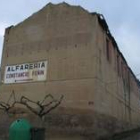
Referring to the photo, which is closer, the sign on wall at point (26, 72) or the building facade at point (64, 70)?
the building facade at point (64, 70)

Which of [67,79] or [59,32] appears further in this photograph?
[59,32]

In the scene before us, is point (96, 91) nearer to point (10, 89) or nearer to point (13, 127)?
point (10, 89)

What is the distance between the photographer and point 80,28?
65.7 ft

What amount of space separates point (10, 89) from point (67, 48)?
5.38 meters

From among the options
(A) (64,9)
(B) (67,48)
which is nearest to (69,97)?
(B) (67,48)

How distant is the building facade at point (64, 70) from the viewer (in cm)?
1825

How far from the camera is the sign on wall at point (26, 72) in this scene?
20.5 meters

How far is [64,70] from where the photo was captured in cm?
1948

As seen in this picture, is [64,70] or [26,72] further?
[26,72]

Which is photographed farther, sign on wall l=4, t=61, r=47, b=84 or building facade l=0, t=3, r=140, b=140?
sign on wall l=4, t=61, r=47, b=84

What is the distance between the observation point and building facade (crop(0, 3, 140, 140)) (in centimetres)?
1825

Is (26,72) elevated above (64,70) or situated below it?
above

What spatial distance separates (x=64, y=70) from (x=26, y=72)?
3290 mm

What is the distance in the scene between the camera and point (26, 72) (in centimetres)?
2117
